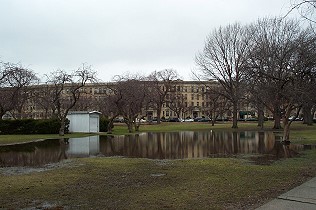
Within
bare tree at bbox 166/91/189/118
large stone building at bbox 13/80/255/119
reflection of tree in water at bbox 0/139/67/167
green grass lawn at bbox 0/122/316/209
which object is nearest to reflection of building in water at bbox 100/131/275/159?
reflection of tree in water at bbox 0/139/67/167

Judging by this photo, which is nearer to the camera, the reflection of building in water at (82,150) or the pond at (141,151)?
the pond at (141,151)

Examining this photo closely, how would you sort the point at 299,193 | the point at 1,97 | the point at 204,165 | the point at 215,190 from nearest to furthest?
the point at 299,193, the point at 215,190, the point at 204,165, the point at 1,97

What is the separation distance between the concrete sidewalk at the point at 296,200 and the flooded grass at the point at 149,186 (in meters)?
0.31

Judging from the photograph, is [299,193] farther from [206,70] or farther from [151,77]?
[151,77]

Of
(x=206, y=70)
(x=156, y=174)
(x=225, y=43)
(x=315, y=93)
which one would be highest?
(x=225, y=43)

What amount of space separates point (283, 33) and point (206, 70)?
2606 cm

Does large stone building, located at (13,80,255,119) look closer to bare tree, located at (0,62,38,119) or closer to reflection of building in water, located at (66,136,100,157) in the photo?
bare tree, located at (0,62,38,119)

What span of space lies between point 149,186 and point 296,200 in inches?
153

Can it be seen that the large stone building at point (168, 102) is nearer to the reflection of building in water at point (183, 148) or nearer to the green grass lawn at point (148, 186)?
the reflection of building in water at point (183, 148)

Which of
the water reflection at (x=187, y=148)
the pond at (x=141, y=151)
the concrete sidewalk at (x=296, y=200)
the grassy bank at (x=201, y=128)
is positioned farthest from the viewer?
the grassy bank at (x=201, y=128)

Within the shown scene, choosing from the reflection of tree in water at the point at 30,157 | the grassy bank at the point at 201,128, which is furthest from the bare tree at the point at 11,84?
the reflection of tree in water at the point at 30,157

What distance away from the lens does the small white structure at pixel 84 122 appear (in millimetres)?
49281

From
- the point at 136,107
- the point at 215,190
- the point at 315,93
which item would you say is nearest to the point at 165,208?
the point at 215,190

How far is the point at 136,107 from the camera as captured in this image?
52.9 m
